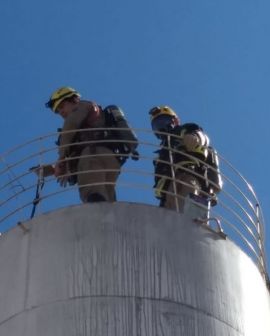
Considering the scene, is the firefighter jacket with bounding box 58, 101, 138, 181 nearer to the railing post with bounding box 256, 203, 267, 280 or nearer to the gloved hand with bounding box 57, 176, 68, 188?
the gloved hand with bounding box 57, 176, 68, 188

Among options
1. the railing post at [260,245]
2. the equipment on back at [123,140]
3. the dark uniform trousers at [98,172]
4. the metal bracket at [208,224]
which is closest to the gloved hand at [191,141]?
the equipment on back at [123,140]

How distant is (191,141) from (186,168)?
0.60m

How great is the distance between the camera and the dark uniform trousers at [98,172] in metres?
17.4

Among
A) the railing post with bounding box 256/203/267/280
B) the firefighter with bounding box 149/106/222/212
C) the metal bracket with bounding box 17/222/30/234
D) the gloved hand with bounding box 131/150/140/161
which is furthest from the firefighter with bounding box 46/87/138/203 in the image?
the railing post with bounding box 256/203/267/280

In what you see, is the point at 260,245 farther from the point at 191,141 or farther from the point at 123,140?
the point at 123,140

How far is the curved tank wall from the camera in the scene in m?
14.9

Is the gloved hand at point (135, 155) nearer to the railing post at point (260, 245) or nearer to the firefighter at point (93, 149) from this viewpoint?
the firefighter at point (93, 149)

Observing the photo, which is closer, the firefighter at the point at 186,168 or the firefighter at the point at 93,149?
the firefighter at the point at 93,149

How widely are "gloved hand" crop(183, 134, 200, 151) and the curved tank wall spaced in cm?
227

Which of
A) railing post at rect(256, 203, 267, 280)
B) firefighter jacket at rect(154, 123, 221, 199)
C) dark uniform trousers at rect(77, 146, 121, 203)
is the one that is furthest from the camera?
firefighter jacket at rect(154, 123, 221, 199)

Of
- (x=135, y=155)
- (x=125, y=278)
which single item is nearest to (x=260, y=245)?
(x=135, y=155)

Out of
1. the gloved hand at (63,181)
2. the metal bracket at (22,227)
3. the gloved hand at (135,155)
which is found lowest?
the metal bracket at (22,227)

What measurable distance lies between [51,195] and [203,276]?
2531 millimetres

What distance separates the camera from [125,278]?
15281mm
